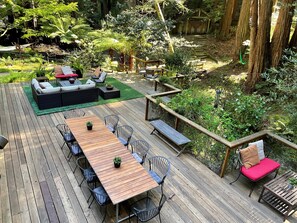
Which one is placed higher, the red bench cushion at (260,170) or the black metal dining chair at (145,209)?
the red bench cushion at (260,170)

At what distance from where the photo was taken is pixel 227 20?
647 inches

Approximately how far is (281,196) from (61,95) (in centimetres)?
652

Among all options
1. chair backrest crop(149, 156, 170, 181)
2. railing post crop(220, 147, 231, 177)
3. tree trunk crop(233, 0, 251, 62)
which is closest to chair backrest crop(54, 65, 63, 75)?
chair backrest crop(149, 156, 170, 181)

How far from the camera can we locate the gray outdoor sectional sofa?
7.04m

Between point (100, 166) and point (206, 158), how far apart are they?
2.55 metres

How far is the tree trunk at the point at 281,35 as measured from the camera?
8.18m

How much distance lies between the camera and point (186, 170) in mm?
4875

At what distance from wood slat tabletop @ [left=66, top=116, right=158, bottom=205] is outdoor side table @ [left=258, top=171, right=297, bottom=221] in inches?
82.7

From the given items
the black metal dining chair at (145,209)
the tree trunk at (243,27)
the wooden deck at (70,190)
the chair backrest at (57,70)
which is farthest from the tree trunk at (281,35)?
the chair backrest at (57,70)

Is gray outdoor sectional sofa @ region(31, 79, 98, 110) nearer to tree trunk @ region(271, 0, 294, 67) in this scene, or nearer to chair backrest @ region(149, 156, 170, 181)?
chair backrest @ region(149, 156, 170, 181)

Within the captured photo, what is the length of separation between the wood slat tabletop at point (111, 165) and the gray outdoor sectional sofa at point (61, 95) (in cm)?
253

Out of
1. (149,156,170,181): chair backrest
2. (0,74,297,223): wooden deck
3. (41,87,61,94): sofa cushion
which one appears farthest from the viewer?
(41,87,61,94): sofa cushion

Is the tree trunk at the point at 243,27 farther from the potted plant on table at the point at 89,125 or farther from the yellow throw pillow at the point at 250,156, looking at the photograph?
the potted plant on table at the point at 89,125

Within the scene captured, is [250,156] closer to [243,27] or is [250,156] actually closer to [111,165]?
[111,165]
